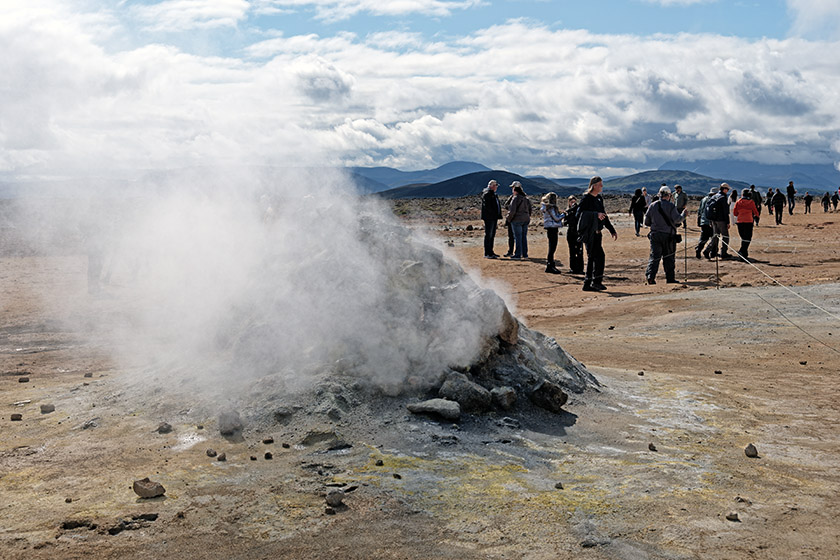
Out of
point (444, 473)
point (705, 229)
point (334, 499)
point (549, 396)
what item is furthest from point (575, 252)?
point (334, 499)

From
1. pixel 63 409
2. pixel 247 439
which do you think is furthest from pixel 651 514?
pixel 63 409

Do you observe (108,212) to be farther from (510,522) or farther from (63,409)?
(510,522)

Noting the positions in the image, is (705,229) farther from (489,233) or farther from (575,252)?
(489,233)

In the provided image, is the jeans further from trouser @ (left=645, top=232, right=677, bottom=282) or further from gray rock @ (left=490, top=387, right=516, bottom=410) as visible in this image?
gray rock @ (left=490, top=387, right=516, bottom=410)

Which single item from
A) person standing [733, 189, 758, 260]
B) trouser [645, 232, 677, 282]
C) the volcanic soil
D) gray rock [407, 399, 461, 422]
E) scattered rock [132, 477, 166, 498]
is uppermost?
person standing [733, 189, 758, 260]

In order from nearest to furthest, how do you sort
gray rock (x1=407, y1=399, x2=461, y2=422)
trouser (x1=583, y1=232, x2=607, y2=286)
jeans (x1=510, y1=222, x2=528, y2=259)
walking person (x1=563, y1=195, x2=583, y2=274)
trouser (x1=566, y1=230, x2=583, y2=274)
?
1. gray rock (x1=407, y1=399, x2=461, y2=422)
2. trouser (x1=583, y1=232, x2=607, y2=286)
3. walking person (x1=563, y1=195, x2=583, y2=274)
4. trouser (x1=566, y1=230, x2=583, y2=274)
5. jeans (x1=510, y1=222, x2=528, y2=259)

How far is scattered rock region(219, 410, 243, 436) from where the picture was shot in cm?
555

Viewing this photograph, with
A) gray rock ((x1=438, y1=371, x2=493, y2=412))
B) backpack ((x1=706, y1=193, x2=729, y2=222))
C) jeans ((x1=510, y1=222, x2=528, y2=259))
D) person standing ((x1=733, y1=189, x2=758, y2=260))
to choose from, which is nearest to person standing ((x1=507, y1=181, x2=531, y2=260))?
jeans ((x1=510, y1=222, x2=528, y2=259))

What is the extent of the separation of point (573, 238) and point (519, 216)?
2.37 metres

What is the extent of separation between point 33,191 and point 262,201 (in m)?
7.86

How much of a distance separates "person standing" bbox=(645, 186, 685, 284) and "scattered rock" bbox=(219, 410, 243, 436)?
34.5 ft

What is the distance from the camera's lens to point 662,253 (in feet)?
49.7

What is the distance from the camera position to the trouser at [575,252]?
54.6ft

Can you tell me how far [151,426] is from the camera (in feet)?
19.1
